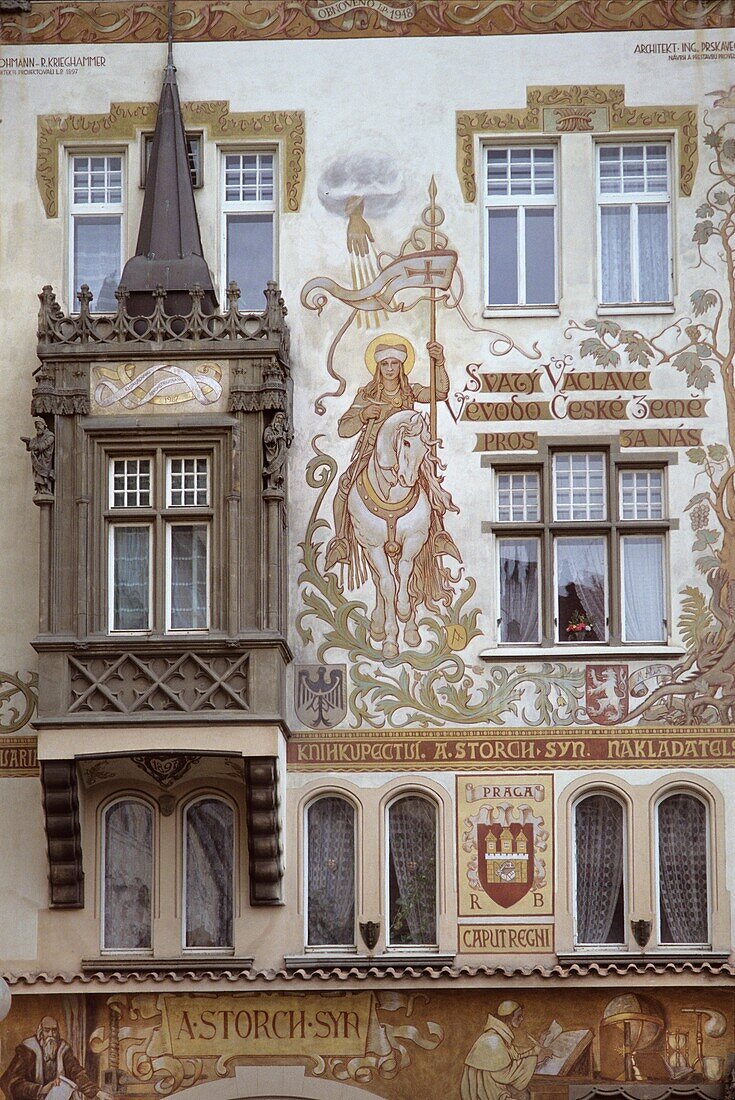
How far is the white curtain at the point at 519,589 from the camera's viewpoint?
28750 millimetres

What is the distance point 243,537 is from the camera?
27.9 m

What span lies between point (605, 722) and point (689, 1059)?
152 inches

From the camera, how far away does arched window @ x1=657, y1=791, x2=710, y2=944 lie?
91.6 ft

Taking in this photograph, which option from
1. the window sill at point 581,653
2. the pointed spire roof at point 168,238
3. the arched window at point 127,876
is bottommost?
the arched window at point 127,876

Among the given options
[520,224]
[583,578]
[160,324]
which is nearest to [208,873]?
[583,578]

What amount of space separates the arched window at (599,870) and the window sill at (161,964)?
385cm

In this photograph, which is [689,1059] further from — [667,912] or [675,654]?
[675,654]

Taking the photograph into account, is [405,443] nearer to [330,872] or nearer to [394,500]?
[394,500]

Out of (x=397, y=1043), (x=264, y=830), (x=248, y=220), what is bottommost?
(x=397, y=1043)

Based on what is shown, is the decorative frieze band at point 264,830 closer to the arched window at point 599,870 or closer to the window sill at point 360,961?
the window sill at point 360,961

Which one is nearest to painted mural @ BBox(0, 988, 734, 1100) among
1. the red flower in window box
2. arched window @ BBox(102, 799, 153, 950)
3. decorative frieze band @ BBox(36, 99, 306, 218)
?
arched window @ BBox(102, 799, 153, 950)

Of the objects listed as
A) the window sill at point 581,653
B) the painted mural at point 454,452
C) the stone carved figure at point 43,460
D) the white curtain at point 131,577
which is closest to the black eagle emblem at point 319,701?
the painted mural at point 454,452

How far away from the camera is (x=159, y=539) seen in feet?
92.1

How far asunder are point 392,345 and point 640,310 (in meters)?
2.96
